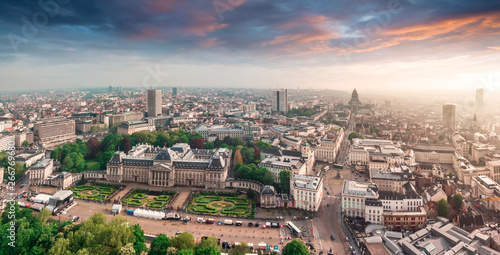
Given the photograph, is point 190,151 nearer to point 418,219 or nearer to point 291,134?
point 291,134

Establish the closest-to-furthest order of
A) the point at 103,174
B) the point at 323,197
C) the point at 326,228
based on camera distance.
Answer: the point at 326,228, the point at 323,197, the point at 103,174

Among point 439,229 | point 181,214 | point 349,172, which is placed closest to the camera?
point 439,229

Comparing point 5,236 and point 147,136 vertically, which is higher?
point 147,136

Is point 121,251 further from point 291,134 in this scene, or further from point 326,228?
point 291,134

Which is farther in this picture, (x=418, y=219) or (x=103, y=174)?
(x=103, y=174)

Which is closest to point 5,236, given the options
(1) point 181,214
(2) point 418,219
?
(1) point 181,214

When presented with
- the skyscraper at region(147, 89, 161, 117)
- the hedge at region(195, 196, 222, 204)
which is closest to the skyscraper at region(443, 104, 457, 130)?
the hedge at region(195, 196, 222, 204)

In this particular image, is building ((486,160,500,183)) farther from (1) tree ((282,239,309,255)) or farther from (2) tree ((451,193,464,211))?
Answer: (1) tree ((282,239,309,255))

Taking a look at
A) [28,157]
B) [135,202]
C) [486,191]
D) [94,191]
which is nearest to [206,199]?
[135,202]
